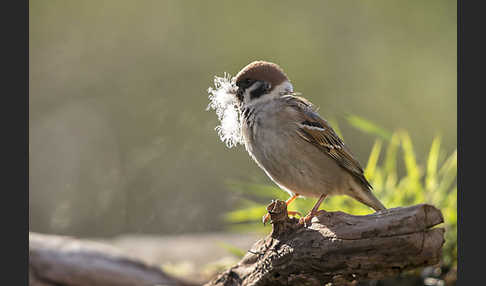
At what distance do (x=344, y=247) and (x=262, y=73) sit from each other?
1.36 metres

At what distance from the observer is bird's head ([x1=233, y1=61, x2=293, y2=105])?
12.0ft

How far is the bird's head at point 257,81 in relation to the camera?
365 centimetres

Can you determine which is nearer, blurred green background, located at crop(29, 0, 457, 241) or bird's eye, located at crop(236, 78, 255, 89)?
bird's eye, located at crop(236, 78, 255, 89)

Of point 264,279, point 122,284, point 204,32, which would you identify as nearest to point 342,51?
point 204,32

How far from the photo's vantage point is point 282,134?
361cm

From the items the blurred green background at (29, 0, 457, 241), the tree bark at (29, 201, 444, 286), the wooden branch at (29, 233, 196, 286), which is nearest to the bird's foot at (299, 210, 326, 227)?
the tree bark at (29, 201, 444, 286)

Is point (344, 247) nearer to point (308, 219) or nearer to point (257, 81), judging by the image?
point (308, 219)

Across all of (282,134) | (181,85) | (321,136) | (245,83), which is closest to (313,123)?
(321,136)

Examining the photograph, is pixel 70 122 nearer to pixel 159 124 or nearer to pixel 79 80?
pixel 79 80

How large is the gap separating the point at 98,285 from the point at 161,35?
6.25 metres

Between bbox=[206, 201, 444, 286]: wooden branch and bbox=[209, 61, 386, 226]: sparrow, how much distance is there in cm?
39

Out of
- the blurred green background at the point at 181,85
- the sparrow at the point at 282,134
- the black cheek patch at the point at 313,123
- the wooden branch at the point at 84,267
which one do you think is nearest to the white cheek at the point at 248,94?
the sparrow at the point at 282,134

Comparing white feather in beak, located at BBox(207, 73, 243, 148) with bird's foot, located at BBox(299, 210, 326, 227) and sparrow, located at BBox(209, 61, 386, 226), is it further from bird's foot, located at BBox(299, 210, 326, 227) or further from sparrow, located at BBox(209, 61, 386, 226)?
bird's foot, located at BBox(299, 210, 326, 227)

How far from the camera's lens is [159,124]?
904 centimetres
